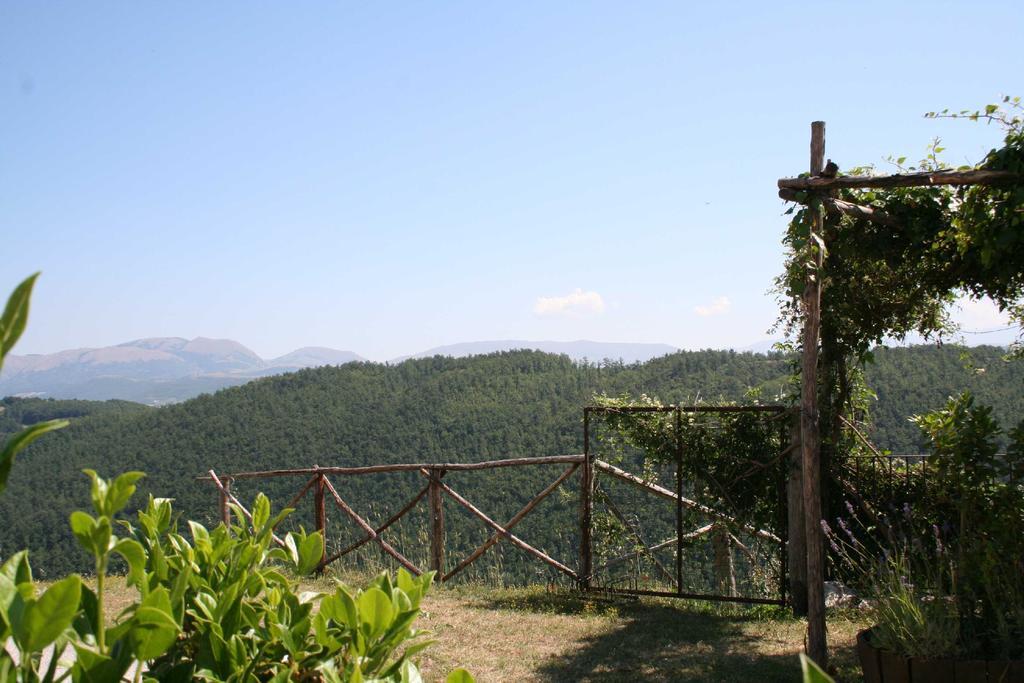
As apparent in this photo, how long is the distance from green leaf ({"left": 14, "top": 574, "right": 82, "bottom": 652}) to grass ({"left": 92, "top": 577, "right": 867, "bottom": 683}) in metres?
3.72

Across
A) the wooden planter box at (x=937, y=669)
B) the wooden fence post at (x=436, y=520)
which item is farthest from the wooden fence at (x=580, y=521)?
the wooden planter box at (x=937, y=669)

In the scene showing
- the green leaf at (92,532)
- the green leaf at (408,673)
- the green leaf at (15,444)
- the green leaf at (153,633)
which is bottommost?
the green leaf at (408,673)

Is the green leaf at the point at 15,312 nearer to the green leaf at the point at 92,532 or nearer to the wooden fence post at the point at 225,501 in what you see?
the green leaf at the point at 92,532

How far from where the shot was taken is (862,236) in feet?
15.0

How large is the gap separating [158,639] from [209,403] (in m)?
31.2

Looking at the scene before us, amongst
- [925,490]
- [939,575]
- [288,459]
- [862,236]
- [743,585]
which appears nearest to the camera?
[939,575]

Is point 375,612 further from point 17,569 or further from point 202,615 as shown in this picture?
point 17,569

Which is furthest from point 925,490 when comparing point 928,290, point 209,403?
point 209,403

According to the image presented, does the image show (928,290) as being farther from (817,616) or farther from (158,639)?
(158,639)

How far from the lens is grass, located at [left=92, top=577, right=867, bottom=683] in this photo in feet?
13.9

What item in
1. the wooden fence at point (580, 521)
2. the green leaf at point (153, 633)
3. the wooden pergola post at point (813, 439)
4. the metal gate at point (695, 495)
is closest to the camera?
the green leaf at point (153, 633)

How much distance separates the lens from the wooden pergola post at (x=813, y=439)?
3.99 meters

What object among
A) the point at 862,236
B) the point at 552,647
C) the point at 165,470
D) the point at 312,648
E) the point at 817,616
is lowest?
the point at 165,470

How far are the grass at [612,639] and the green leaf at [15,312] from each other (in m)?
3.88
